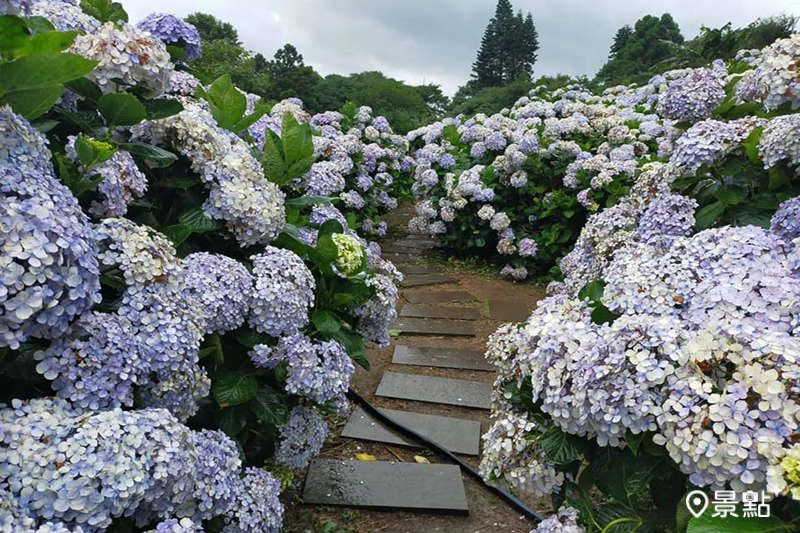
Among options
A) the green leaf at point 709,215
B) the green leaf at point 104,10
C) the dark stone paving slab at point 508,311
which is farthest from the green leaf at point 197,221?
the dark stone paving slab at point 508,311

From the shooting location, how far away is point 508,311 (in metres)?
5.05

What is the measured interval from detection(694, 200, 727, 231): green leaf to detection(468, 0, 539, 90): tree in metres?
40.1

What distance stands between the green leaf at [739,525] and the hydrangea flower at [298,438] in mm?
1369

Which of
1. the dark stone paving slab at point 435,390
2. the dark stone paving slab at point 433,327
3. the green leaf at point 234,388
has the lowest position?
the dark stone paving slab at point 435,390

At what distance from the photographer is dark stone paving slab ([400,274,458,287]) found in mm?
5862

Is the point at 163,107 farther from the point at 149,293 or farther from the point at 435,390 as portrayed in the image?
the point at 435,390

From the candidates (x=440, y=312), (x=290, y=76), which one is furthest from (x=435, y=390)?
(x=290, y=76)

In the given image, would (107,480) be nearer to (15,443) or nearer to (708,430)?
(15,443)

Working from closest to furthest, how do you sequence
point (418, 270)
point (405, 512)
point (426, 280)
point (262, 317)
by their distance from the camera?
point (262, 317), point (405, 512), point (426, 280), point (418, 270)

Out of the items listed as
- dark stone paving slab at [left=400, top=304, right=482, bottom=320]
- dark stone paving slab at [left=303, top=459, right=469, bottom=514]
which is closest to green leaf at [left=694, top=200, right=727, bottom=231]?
dark stone paving slab at [left=303, top=459, right=469, bottom=514]

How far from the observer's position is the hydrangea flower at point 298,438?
200cm

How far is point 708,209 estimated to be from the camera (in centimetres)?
211

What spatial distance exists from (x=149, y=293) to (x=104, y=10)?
4.40 ft

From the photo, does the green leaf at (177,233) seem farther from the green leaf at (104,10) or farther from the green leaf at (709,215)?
the green leaf at (709,215)
